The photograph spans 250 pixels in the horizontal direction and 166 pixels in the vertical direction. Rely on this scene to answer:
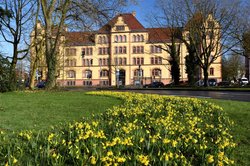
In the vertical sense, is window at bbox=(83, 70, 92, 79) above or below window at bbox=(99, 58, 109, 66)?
below

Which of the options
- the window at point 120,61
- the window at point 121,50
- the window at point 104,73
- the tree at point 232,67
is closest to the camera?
the tree at point 232,67

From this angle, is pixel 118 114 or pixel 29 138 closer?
pixel 29 138

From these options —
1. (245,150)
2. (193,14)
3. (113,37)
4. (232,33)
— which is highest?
(113,37)

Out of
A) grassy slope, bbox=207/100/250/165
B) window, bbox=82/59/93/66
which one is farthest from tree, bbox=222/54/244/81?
grassy slope, bbox=207/100/250/165

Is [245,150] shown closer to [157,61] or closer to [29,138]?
[29,138]

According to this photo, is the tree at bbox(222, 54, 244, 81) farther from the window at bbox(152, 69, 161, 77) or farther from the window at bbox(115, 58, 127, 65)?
the window at bbox(115, 58, 127, 65)

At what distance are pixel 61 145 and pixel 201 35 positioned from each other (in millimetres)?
38656

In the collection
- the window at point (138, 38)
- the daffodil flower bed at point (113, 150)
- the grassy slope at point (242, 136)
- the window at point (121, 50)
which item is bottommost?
the grassy slope at point (242, 136)

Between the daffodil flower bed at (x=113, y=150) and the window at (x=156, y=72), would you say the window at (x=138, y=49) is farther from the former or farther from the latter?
the daffodil flower bed at (x=113, y=150)

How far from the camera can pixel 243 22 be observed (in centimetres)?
3678

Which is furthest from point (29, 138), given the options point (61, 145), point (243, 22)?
point (243, 22)

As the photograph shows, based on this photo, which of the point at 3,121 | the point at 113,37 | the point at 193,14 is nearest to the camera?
the point at 3,121

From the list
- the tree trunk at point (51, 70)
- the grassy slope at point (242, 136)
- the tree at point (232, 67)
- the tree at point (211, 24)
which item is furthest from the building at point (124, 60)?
the grassy slope at point (242, 136)

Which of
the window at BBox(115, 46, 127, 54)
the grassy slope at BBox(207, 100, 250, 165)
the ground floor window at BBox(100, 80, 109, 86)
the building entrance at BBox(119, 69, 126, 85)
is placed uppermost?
the window at BBox(115, 46, 127, 54)
